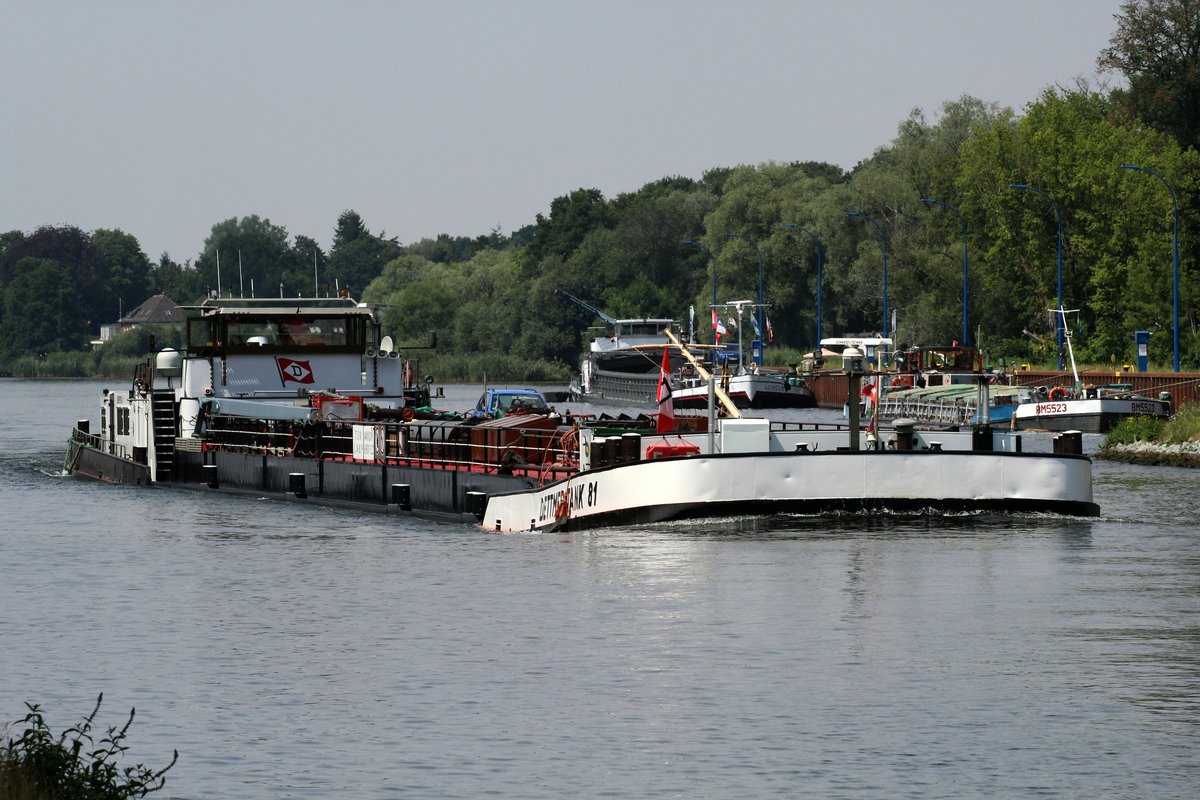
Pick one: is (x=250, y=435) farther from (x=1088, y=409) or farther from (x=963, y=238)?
(x=963, y=238)

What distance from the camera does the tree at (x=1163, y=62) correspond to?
111 m

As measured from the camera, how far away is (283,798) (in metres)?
15.4

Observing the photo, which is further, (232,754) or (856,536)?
(856,536)

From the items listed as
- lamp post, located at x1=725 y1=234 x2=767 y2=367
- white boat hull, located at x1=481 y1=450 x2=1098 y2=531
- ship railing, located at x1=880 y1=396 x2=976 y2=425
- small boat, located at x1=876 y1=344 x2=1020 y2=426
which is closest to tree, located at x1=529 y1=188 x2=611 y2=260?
lamp post, located at x1=725 y1=234 x2=767 y2=367

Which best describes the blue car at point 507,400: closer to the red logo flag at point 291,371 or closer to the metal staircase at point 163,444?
the red logo flag at point 291,371

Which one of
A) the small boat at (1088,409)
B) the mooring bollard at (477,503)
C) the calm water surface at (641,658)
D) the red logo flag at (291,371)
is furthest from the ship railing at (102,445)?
the small boat at (1088,409)

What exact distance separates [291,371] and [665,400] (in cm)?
1701

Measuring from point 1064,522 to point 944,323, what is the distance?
3361 inches

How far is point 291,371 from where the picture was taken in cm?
4912

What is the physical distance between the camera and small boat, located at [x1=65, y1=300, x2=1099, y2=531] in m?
31.9

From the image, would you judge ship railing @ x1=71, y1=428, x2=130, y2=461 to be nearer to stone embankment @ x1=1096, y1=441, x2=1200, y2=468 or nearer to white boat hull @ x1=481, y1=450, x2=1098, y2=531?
white boat hull @ x1=481, y1=450, x2=1098, y2=531

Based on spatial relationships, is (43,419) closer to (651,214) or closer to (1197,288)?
(1197,288)

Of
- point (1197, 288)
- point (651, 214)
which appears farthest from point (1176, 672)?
point (651, 214)

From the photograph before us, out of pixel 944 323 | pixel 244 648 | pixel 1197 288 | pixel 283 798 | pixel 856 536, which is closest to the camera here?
pixel 283 798
